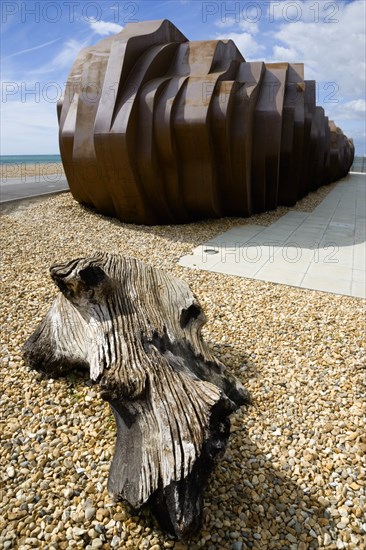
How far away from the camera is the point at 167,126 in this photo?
749 cm

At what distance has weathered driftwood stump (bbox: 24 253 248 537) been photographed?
1.85 meters

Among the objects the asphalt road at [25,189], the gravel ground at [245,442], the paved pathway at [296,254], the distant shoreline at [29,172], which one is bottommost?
the gravel ground at [245,442]

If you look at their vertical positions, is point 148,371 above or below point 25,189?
below

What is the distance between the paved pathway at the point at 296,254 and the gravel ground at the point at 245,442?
0.85 meters

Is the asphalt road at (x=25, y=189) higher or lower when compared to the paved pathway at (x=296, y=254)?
higher

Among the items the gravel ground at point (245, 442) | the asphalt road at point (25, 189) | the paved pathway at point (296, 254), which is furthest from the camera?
the asphalt road at point (25, 189)

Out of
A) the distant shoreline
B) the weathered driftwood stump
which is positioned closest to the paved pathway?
the weathered driftwood stump

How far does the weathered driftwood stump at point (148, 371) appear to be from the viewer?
6.07ft

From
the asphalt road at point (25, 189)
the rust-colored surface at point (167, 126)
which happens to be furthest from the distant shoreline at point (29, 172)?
the rust-colored surface at point (167, 126)

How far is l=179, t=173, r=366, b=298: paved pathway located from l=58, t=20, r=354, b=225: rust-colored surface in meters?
1.30

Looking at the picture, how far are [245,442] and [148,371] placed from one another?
101 centimetres

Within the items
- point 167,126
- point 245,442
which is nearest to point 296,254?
point 167,126

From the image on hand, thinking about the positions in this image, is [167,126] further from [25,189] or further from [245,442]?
[25,189]

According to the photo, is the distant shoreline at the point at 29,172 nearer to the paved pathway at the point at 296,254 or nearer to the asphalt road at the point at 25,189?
the asphalt road at the point at 25,189
